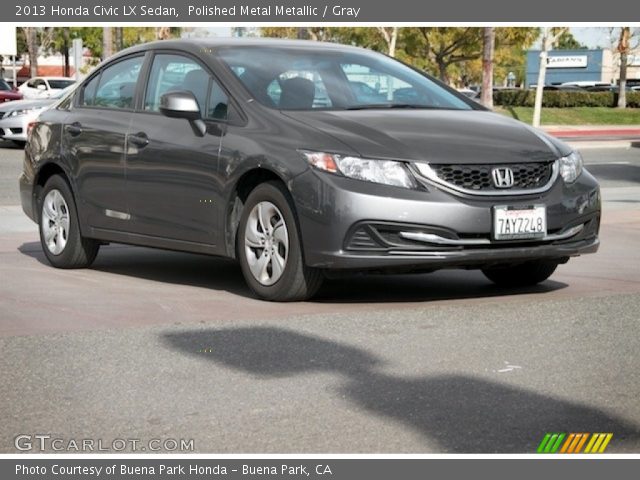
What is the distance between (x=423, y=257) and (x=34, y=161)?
3720 mm

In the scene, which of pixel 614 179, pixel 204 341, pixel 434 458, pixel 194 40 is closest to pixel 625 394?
pixel 434 458

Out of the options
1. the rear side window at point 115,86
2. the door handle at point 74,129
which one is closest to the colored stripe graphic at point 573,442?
the rear side window at point 115,86

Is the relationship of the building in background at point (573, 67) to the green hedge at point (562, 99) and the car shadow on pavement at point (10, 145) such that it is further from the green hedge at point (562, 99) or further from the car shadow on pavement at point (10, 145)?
the car shadow on pavement at point (10, 145)

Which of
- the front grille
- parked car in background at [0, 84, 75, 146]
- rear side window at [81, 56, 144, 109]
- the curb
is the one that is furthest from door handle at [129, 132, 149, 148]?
the curb

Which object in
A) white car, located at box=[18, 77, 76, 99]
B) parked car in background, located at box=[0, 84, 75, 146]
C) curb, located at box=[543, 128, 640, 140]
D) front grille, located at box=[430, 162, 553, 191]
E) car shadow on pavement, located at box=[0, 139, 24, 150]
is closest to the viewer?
front grille, located at box=[430, 162, 553, 191]

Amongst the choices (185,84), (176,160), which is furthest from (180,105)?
(185,84)

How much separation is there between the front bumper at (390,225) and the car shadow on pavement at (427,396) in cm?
85

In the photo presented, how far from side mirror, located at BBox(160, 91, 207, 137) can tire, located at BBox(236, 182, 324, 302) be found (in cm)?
69

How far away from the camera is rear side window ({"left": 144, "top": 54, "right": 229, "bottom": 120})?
8.95m

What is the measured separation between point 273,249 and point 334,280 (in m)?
1.38

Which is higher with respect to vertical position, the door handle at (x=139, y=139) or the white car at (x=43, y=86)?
the door handle at (x=139, y=139)

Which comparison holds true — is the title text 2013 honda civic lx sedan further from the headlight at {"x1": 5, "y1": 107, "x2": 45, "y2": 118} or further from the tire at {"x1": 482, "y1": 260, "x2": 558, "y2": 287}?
the headlight at {"x1": 5, "y1": 107, "x2": 45, "y2": 118}

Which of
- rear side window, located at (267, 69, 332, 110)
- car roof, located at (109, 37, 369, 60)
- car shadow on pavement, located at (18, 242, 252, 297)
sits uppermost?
car roof, located at (109, 37, 369, 60)

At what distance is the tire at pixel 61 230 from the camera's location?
9.98 m
